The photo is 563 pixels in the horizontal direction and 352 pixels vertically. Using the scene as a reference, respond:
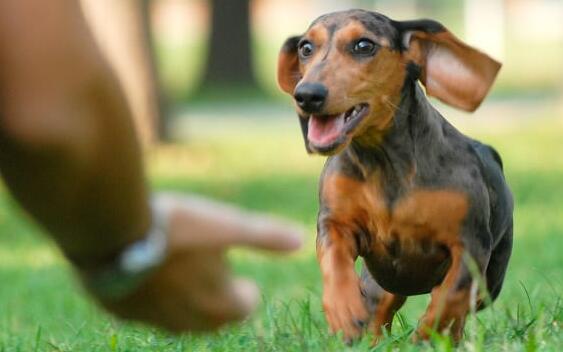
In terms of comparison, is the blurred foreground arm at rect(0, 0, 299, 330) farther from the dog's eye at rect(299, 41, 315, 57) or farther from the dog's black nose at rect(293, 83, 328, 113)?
the dog's eye at rect(299, 41, 315, 57)

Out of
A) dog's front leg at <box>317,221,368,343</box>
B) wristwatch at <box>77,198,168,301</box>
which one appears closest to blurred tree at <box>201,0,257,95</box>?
dog's front leg at <box>317,221,368,343</box>

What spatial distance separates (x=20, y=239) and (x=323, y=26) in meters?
7.40

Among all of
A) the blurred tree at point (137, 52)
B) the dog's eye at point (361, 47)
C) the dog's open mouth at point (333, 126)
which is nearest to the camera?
the dog's open mouth at point (333, 126)

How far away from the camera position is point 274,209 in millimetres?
12797

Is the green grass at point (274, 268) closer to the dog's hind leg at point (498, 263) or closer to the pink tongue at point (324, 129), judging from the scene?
the dog's hind leg at point (498, 263)

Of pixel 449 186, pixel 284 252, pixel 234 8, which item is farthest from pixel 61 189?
pixel 234 8

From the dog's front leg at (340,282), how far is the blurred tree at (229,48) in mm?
27249

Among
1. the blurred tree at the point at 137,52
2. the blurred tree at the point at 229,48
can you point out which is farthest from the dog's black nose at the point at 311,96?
the blurred tree at the point at 229,48

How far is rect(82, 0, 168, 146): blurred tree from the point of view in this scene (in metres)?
16.3

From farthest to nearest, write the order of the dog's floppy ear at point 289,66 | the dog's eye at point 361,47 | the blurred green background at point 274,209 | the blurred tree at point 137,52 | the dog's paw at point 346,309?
the blurred tree at point 137,52
the dog's floppy ear at point 289,66
the dog's eye at point 361,47
the blurred green background at point 274,209
the dog's paw at point 346,309

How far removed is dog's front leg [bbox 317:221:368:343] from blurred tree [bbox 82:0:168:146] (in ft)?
36.5

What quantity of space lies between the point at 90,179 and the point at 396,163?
237 cm

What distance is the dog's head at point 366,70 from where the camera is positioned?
16.0 feet

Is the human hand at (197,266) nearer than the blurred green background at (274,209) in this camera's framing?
Yes
